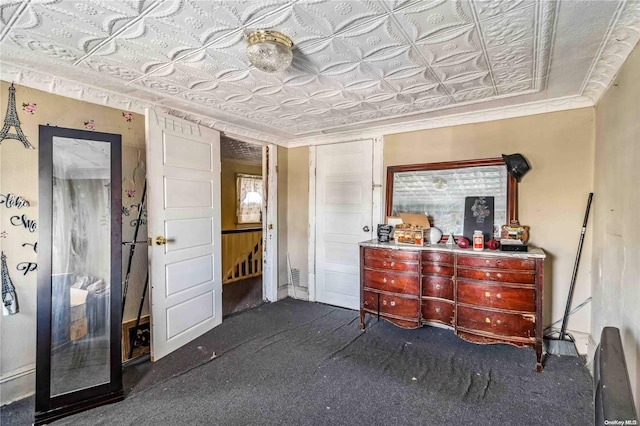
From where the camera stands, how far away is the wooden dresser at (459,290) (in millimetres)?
2365

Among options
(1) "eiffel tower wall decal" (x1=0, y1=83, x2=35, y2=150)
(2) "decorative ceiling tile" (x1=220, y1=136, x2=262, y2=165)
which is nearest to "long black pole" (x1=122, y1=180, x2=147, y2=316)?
(1) "eiffel tower wall decal" (x1=0, y1=83, x2=35, y2=150)

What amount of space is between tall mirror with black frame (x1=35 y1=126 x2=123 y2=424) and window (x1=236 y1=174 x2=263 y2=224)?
3490 mm

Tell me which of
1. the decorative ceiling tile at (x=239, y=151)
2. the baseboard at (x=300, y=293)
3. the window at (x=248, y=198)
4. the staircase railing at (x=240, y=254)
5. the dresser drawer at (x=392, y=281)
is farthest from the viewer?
the window at (x=248, y=198)

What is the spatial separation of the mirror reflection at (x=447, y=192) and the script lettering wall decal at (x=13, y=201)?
Result: 3.09 m

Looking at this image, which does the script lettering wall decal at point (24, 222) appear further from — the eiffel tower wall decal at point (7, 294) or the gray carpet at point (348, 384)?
the gray carpet at point (348, 384)

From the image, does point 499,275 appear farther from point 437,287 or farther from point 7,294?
point 7,294

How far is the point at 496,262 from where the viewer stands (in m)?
2.46

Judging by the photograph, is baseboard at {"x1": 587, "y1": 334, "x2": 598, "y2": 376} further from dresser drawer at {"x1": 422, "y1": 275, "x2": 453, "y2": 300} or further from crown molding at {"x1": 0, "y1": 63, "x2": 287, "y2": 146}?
crown molding at {"x1": 0, "y1": 63, "x2": 287, "y2": 146}

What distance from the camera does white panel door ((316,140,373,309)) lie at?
370cm

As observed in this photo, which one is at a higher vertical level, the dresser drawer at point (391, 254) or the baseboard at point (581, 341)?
the dresser drawer at point (391, 254)

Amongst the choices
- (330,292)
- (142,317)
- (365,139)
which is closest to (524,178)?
(365,139)

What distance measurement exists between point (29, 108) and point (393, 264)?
302 centimetres

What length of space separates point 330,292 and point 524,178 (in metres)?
2.46

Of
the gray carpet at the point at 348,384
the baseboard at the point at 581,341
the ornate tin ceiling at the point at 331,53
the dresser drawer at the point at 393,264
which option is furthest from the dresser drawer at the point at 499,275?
the ornate tin ceiling at the point at 331,53
